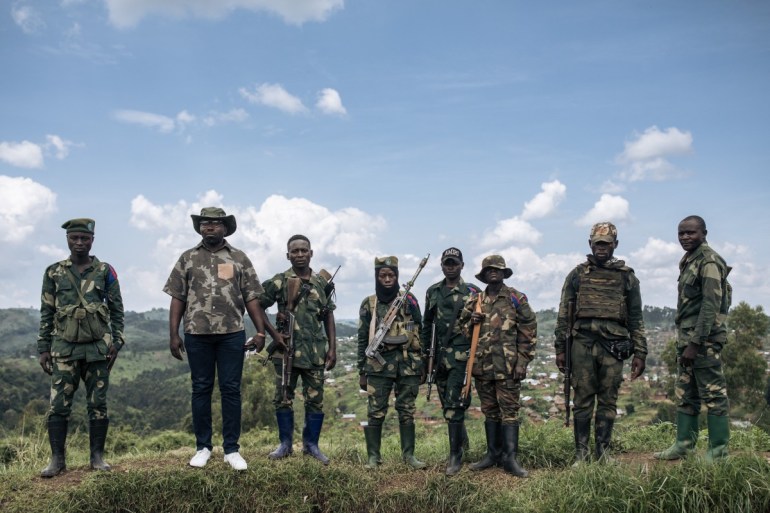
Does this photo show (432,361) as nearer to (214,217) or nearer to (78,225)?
(214,217)

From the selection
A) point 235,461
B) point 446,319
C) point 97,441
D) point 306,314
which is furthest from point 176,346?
point 446,319

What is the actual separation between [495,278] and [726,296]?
263 centimetres

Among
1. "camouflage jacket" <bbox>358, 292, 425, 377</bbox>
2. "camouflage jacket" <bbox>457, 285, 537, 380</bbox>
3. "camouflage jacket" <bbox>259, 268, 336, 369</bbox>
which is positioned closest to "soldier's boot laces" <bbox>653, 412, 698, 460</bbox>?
"camouflage jacket" <bbox>457, 285, 537, 380</bbox>

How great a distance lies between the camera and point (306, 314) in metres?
7.15

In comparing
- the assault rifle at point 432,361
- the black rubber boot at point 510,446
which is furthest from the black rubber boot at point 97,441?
the black rubber boot at point 510,446

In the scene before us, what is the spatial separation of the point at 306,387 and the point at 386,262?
6.10ft

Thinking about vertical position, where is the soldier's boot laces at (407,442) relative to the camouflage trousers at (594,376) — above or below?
below

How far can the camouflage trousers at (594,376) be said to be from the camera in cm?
675

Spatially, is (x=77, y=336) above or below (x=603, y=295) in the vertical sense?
below

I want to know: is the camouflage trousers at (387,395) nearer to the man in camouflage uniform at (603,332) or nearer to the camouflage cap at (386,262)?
the camouflage cap at (386,262)

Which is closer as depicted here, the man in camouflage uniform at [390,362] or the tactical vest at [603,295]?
the tactical vest at [603,295]

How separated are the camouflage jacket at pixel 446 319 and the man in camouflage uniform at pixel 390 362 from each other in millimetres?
158

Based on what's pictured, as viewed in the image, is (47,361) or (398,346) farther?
(398,346)

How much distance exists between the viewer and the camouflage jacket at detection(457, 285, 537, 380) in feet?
22.5
